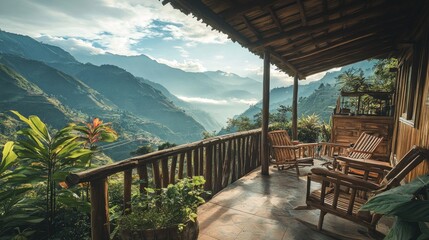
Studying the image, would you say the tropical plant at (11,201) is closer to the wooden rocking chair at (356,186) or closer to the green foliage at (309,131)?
the wooden rocking chair at (356,186)

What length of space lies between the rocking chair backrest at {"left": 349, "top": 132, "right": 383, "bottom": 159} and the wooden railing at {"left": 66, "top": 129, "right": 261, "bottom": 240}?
2.15m

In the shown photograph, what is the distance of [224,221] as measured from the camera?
315 cm

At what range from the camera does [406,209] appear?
→ 121 centimetres

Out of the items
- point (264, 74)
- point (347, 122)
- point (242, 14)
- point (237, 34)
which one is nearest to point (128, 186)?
point (242, 14)

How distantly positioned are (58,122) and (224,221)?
90.8 metres

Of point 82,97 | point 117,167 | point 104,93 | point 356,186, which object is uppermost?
point 104,93

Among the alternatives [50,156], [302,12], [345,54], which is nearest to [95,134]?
[50,156]

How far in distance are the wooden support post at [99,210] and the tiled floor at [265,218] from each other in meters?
1.10

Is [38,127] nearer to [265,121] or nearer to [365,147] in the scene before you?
[265,121]

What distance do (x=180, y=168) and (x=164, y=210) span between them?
116 centimetres

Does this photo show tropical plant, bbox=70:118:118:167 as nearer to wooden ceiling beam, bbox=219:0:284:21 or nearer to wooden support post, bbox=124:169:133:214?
wooden support post, bbox=124:169:133:214

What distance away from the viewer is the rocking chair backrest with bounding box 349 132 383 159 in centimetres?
451

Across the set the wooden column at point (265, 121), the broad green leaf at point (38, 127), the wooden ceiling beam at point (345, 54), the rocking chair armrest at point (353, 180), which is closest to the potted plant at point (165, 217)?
the broad green leaf at point (38, 127)

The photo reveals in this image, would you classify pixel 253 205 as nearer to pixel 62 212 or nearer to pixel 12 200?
pixel 62 212
